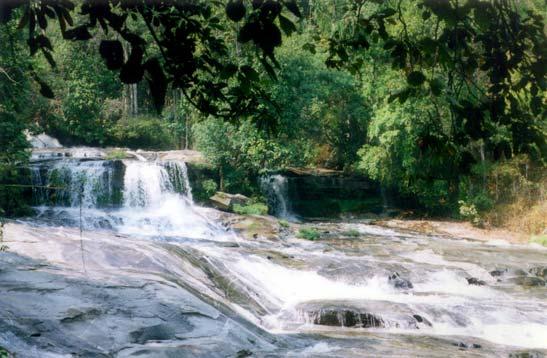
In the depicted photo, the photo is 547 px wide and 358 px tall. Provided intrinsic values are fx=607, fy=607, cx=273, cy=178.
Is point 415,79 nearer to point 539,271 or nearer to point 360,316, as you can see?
point 360,316

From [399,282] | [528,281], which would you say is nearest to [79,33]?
[399,282]

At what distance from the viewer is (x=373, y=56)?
73.9 feet

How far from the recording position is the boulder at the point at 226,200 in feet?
65.6

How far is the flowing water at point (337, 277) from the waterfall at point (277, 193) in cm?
381

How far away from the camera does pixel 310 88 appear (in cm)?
2088

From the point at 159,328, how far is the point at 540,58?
515cm

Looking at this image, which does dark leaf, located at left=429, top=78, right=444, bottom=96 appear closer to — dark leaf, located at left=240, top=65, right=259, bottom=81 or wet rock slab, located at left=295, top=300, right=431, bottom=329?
dark leaf, located at left=240, top=65, right=259, bottom=81

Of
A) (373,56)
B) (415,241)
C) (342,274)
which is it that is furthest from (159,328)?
(373,56)

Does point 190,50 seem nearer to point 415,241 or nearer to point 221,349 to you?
point 221,349

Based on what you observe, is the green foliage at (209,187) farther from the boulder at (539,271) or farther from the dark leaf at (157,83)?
the dark leaf at (157,83)

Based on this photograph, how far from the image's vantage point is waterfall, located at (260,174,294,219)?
23.1m

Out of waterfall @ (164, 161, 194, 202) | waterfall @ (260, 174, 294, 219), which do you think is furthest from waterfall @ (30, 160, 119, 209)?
waterfall @ (260, 174, 294, 219)

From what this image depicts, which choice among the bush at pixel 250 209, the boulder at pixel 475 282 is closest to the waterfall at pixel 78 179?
the bush at pixel 250 209

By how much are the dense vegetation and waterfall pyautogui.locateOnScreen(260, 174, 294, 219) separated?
83 cm
